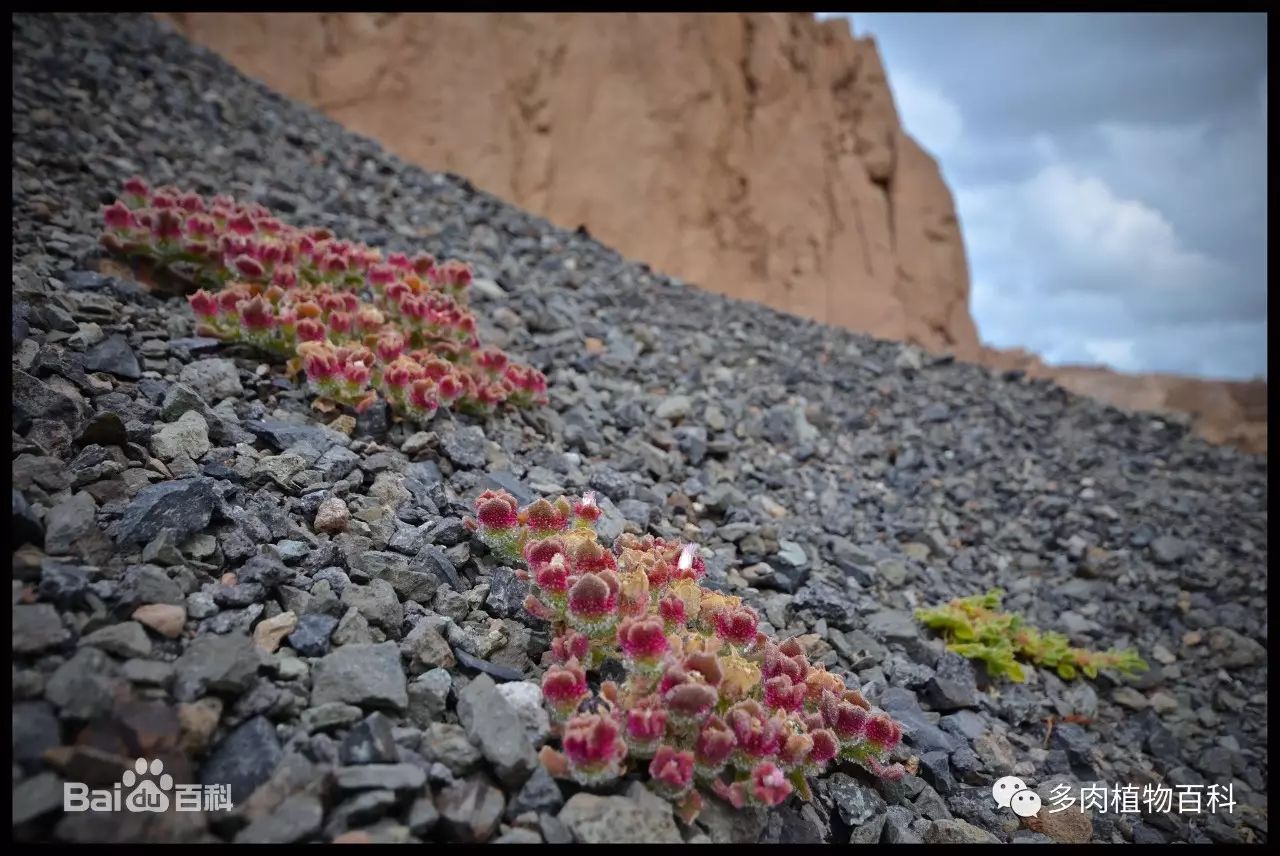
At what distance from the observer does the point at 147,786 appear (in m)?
1.91

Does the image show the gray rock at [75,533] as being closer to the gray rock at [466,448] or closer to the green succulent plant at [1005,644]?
the gray rock at [466,448]

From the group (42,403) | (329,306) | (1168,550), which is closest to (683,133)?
(1168,550)

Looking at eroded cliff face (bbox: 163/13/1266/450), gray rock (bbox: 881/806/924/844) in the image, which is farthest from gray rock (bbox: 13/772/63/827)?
eroded cliff face (bbox: 163/13/1266/450)

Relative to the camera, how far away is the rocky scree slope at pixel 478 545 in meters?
2.15

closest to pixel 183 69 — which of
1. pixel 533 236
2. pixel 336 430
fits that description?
pixel 533 236

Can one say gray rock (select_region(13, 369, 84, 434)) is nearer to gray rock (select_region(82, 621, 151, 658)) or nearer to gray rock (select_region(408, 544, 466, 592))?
gray rock (select_region(82, 621, 151, 658))

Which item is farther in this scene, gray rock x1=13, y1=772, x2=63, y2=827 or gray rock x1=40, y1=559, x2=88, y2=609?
gray rock x1=40, y1=559, x2=88, y2=609

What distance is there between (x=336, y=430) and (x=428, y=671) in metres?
1.95

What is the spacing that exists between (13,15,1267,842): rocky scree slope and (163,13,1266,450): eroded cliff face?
926 centimetres

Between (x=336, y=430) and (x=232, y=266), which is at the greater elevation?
(x=232, y=266)

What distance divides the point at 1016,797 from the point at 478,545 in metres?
2.87

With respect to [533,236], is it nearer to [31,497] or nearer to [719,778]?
[31,497]

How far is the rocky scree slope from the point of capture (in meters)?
2.15

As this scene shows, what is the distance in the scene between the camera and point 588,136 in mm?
19953
